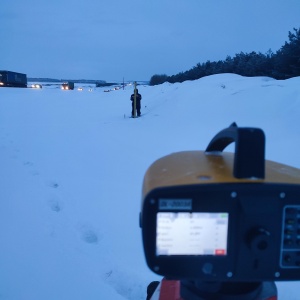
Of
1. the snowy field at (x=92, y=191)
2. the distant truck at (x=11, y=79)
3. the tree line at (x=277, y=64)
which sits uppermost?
the distant truck at (x=11, y=79)

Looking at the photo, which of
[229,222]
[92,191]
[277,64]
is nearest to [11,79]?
[277,64]

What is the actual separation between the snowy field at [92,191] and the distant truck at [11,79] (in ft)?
158

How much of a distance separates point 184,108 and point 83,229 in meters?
8.08

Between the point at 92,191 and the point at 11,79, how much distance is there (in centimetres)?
5679

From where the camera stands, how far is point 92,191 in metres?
4.18

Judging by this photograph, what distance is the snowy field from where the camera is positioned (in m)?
2.39

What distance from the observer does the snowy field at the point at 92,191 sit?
239 centimetres

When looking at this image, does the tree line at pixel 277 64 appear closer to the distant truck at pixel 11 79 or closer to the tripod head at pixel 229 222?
the tripod head at pixel 229 222

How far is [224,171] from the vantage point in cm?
91

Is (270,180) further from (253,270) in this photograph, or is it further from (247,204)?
(253,270)

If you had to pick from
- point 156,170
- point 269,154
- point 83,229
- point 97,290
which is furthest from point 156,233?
point 269,154

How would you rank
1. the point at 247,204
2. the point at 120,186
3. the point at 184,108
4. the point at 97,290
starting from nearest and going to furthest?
the point at 247,204 < the point at 97,290 < the point at 120,186 < the point at 184,108

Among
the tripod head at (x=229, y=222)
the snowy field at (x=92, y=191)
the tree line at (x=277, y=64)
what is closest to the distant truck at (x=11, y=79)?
the tree line at (x=277, y=64)

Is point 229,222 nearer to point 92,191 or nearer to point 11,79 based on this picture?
point 92,191
